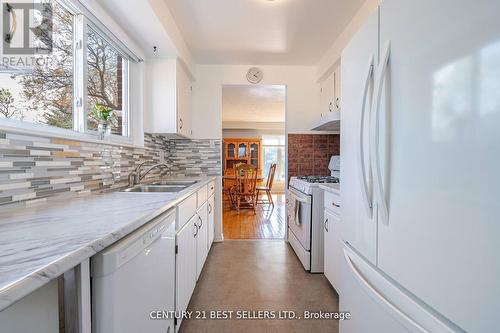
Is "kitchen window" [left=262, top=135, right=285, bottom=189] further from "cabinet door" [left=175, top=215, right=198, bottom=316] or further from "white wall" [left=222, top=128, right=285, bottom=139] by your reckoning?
"cabinet door" [left=175, top=215, right=198, bottom=316]

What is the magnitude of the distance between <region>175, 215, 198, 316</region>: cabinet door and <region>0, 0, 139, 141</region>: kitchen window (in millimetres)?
898

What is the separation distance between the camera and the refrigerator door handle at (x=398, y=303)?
0.61m

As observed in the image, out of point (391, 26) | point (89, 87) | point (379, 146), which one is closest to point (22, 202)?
point (89, 87)

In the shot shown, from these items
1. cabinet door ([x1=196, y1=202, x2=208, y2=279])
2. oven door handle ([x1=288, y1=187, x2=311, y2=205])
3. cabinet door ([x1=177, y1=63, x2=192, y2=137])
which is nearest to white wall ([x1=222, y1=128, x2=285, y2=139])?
cabinet door ([x1=177, y1=63, x2=192, y2=137])

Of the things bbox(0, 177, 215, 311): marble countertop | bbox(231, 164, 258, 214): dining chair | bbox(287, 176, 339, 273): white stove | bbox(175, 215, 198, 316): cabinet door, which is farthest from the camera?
bbox(231, 164, 258, 214): dining chair

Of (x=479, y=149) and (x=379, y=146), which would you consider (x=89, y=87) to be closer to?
(x=379, y=146)

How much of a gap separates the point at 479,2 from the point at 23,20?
5.88 ft

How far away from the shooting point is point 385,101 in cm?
84

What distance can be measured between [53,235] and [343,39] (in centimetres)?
271

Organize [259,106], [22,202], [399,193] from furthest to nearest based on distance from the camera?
1. [259,106]
2. [22,202]
3. [399,193]

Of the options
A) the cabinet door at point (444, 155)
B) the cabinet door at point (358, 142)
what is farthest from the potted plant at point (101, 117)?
the cabinet door at point (444, 155)

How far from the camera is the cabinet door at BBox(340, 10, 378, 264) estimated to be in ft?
3.19

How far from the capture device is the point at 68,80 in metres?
1.44

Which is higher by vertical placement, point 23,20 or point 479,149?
point 23,20
